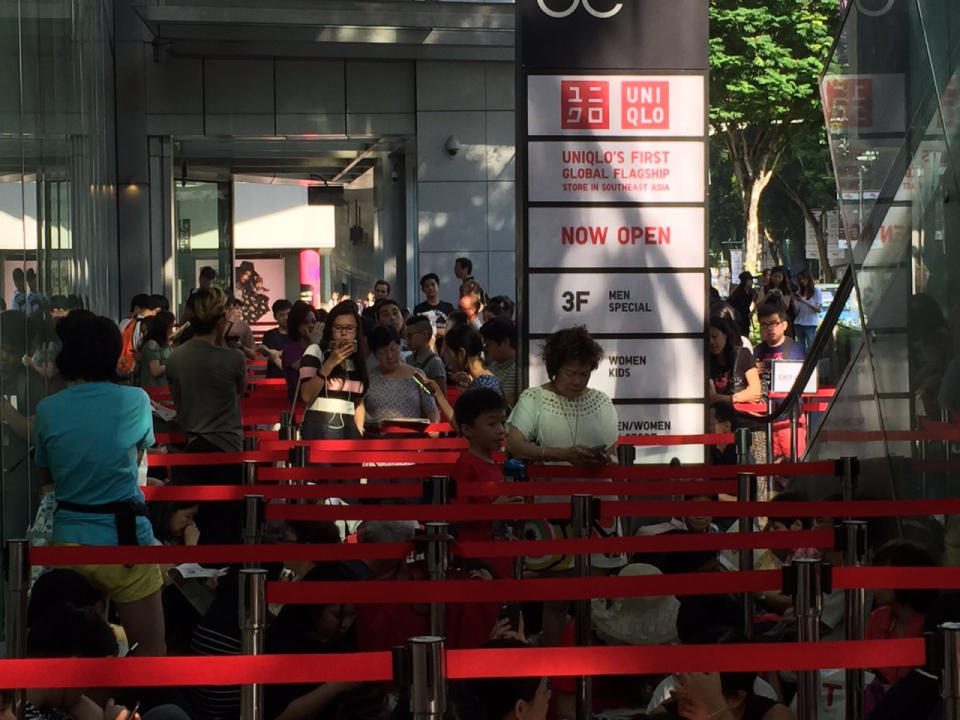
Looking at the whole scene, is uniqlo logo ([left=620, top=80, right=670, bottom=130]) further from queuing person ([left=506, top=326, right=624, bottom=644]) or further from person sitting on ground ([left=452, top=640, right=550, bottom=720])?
person sitting on ground ([left=452, top=640, right=550, bottom=720])

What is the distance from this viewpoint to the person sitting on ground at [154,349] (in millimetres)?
15133

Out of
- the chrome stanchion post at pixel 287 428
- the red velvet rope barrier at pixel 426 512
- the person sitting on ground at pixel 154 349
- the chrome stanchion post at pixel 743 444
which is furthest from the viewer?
the person sitting on ground at pixel 154 349

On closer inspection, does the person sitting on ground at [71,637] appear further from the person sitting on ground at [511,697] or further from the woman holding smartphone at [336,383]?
the woman holding smartphone at [336,383]

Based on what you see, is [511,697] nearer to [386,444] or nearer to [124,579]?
[124,579]

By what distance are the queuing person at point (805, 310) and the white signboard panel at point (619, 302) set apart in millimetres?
18303

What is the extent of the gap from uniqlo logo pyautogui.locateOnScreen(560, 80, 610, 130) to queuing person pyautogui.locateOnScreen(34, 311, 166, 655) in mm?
4736

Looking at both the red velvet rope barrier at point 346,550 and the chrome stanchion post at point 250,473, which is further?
the chrome stanchion post at point 250,473

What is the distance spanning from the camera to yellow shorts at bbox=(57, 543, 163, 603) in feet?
20.6

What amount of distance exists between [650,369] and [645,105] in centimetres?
175

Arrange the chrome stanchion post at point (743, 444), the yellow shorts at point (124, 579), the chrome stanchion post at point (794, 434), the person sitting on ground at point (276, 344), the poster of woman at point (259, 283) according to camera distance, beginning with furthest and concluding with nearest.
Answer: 1. the poster of woman at point (259, 283)
2. the person sitting on ground at point (276, 344)
3. the chrome stanchion post at point (794, 434)
4. the chrome stanchion post at point (743, 444)
5. the yellow shorts at point (124, 579)

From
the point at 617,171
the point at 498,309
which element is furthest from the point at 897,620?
the point at 498,309

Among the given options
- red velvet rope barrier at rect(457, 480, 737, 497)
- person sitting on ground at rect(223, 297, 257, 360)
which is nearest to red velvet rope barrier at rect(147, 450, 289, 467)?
red velvet rope barrier at rect(457, 480, 737, 497)

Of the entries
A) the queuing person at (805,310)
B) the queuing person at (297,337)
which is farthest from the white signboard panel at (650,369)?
the queuing person at (805,310)

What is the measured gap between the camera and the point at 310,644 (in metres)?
5.98
